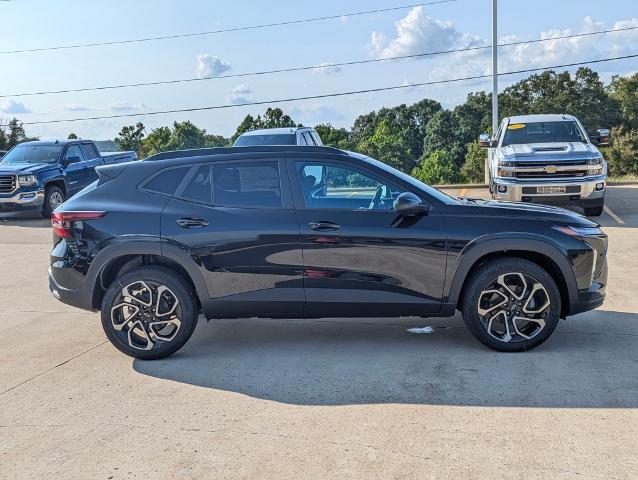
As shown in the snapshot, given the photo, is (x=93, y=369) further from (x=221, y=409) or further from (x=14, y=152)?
(x=14, y=152)

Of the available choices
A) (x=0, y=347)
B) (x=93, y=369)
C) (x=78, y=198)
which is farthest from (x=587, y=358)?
(x=0, y=347)

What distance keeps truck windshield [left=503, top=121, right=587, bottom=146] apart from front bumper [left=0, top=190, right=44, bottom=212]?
11.0 meters

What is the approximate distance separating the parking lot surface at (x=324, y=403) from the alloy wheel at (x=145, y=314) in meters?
0.20

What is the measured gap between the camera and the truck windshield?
13.4m

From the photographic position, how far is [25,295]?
8.32m

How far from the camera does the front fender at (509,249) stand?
5.32m

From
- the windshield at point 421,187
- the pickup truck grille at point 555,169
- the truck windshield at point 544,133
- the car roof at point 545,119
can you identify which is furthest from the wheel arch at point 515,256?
the car roof at point 545,119

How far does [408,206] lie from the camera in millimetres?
5281

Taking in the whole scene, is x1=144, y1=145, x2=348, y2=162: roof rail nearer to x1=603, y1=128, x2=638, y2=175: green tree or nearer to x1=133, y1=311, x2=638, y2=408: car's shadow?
x1=133, y1=311, x2=638, y2=408: car's shadow

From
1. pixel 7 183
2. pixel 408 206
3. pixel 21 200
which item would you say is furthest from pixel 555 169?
pixel 7 183

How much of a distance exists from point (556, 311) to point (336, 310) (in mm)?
1739

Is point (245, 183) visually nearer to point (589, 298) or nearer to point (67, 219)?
point (67, 219)

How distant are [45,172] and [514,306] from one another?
14.2 meters

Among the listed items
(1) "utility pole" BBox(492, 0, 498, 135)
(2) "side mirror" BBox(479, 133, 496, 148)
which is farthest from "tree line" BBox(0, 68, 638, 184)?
(2) "side mirror" BBox(479, 133, 496, 148)
